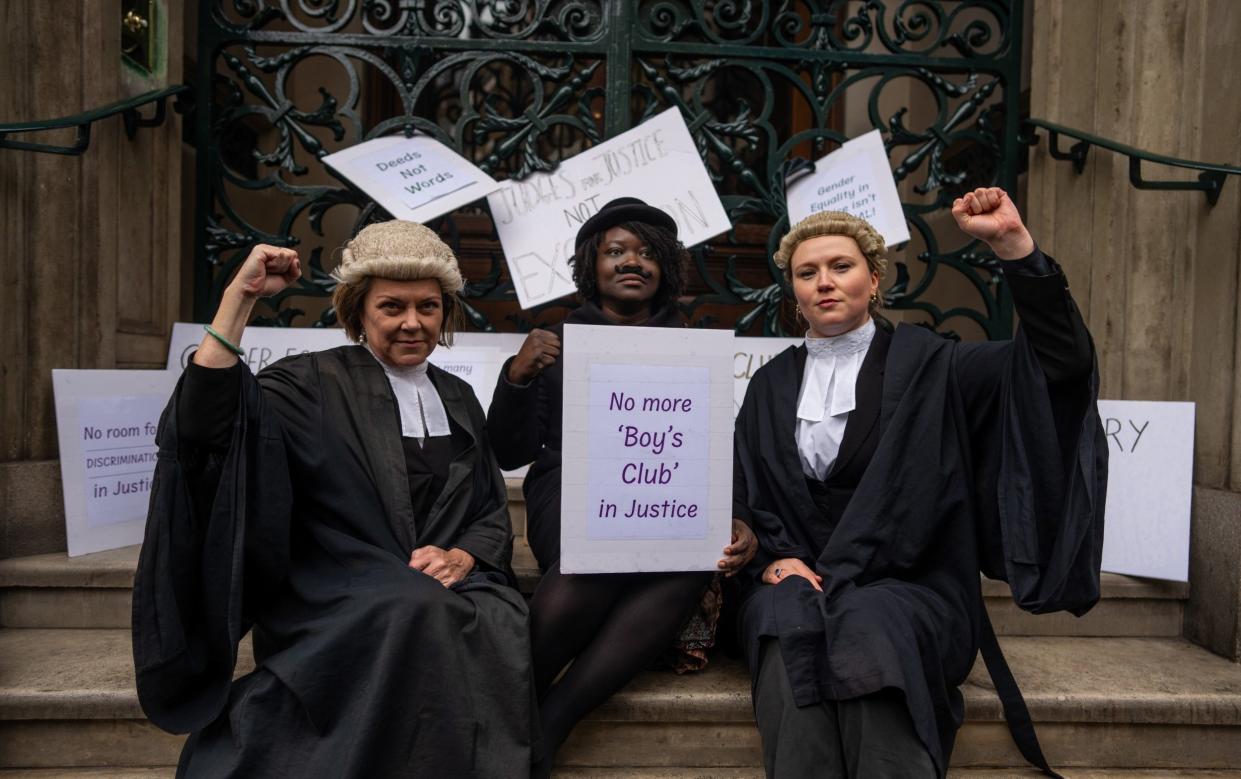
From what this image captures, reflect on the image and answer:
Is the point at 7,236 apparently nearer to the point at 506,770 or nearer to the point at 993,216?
the point at 506,770

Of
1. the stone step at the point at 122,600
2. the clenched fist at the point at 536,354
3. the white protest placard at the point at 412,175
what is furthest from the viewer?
the white protest placard at the point at 412,175

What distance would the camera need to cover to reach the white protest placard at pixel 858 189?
3639mm

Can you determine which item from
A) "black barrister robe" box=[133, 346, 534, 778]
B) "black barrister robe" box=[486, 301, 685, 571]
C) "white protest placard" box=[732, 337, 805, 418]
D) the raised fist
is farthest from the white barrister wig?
"white protest placard" box=[732, 337, 805, 418]

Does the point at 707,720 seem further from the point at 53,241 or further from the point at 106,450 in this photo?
the point at 53,241

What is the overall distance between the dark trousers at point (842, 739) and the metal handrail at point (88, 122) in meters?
2.82

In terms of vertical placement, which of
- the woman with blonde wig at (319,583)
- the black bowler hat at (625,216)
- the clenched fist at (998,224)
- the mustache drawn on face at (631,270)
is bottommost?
the woman with blonde wig at (319,583)

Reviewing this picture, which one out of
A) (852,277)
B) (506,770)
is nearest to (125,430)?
(506,770)

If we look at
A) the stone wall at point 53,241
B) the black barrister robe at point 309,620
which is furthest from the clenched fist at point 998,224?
the stone wall at point 53,241

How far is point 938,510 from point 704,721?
0.86 meters

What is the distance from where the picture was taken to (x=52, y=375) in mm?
2934

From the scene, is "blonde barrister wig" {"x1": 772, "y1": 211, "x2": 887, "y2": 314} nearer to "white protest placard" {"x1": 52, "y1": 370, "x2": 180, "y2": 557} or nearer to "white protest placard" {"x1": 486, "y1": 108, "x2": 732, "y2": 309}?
"white protest placard" {"x1": 486, "y1": 108, "x2": 732, "y2": 309}

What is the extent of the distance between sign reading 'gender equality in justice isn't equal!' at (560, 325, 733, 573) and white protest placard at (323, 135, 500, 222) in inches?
65.4

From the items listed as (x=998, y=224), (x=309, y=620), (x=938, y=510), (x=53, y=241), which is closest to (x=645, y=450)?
(x=938, y=510)

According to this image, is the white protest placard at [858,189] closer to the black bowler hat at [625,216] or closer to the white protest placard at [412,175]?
the black bowler hat at [625,216]
